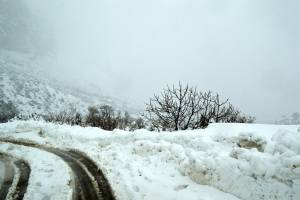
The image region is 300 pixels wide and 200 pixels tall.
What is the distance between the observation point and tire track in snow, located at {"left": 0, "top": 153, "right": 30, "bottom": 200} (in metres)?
9.07

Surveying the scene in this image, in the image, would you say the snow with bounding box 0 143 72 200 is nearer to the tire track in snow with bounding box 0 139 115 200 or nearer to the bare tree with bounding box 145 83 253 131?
the tire track in snow with bounding box 0 139 115 200

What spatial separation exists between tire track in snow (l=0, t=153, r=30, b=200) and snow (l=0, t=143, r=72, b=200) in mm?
220

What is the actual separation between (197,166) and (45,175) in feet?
22.1

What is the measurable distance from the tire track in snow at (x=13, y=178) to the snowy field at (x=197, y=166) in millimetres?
299

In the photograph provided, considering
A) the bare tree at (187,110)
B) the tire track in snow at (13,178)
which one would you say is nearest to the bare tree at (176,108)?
the bare tree at (187,110)

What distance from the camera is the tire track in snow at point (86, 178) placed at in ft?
29.5

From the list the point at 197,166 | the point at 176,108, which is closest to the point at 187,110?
the point at 176,108

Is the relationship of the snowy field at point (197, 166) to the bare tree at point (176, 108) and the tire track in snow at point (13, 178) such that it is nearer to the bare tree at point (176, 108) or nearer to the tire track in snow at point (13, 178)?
the tire track in snow at point (13, 178)

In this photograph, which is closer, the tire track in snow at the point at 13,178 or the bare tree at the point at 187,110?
the tire track in snow at the point at 13,178

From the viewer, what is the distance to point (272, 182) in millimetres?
7504

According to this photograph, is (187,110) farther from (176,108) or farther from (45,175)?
(45,175)

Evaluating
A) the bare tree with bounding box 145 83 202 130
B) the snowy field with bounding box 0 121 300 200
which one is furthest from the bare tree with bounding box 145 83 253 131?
the snowy field with bounding box 0 121 300 200

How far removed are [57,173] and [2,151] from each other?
7201mm

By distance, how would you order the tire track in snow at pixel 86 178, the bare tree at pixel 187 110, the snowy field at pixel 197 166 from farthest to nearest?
the bare tree at pixel 187 110, the tire track in snow at pixel 86 178, the snowy field at pixel 197 166
